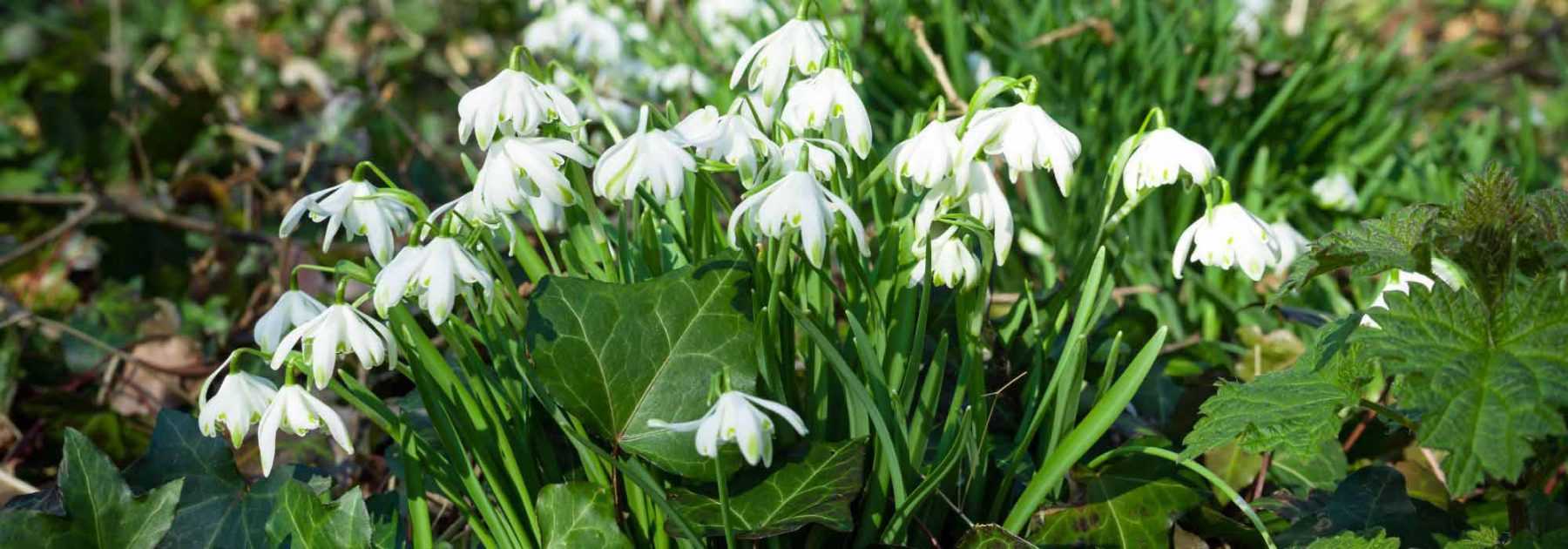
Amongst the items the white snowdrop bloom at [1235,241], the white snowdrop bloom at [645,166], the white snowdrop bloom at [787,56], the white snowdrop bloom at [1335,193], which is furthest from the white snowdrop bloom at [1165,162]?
the white snowdrop bloom at [1335,193]

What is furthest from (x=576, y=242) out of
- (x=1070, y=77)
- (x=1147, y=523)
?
(x=1070, y=77)

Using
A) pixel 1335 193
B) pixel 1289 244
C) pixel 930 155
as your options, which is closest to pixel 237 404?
pixel 930 155

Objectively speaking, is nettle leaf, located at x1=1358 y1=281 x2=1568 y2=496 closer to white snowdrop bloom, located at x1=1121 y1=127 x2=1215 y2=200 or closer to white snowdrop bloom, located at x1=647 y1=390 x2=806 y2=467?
white snowdrop bloom, located at x1=1121 y1=127 x2=1215 y2=200

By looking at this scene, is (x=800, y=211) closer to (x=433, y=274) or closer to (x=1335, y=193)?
(x=433, y=274)

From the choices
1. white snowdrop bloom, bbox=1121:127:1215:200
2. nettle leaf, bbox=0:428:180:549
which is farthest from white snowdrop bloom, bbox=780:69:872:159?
nettle leaf, bbox=0:428:180:549

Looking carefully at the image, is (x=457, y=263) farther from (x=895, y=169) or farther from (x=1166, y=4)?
(x=1166, y=4)

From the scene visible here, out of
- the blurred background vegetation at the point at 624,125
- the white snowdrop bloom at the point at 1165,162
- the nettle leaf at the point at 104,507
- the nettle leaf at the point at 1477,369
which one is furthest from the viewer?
the blurred background vegetation at the point at 624,125

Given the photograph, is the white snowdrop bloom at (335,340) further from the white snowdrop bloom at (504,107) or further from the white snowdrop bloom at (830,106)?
the white snowdrop bloom at (830,106)
